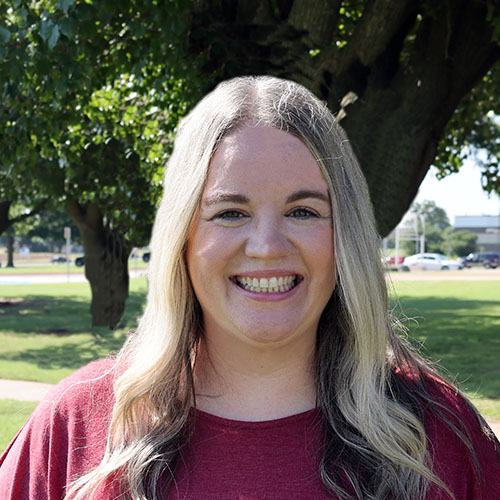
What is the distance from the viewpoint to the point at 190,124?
1.79 m

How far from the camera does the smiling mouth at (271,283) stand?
66.9 inches

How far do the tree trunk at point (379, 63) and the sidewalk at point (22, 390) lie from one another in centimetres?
462

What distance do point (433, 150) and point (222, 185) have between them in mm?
5297

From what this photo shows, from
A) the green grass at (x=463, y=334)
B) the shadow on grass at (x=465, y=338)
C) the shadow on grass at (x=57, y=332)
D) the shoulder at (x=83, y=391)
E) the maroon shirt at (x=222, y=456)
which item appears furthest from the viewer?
the shadow on grass at (x=57, y=332)

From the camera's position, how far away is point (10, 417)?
745 centimetres

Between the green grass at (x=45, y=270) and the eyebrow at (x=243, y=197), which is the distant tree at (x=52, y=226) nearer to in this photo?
the green grass at (x=45, y=270)

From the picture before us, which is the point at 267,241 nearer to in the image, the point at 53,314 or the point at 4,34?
the point at 4,34

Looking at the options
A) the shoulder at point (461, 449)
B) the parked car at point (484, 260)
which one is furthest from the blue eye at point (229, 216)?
the parked car at point (484, 260)

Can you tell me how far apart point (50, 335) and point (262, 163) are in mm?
15430

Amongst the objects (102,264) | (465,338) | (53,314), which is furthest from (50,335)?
(465,338)

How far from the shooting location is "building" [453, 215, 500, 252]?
266 feet

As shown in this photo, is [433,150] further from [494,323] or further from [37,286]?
[37,286]

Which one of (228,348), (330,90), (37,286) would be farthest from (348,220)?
(37,286)

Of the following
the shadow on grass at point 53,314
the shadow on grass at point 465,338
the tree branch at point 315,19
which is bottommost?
the shadow on grass at point 53,314
